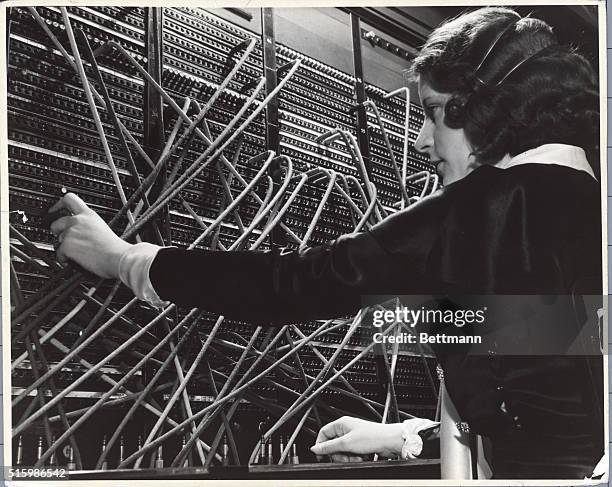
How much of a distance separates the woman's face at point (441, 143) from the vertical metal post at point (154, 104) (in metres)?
0.65

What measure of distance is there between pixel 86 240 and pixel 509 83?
1.07 metres

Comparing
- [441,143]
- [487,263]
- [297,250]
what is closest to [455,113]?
[441,143]

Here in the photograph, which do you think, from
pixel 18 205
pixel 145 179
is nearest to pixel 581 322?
pixel 145 179

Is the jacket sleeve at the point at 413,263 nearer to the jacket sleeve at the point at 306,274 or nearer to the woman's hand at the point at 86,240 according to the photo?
the jacket sleeve at the point at 306,274

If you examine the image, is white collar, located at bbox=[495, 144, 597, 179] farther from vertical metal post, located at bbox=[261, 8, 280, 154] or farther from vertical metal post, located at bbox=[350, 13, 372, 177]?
vertical metal post, located at bbox=[261, 8, 280, 154]

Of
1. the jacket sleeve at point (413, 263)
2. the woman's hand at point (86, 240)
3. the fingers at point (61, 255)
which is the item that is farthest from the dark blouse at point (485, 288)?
the fingers at point (61, 255)

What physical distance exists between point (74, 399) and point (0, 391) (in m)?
0.17

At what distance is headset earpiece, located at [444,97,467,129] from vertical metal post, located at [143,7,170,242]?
0.70 m

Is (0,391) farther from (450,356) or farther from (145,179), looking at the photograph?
(450,356)

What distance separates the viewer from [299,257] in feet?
5.88

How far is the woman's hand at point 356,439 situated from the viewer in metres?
1.79

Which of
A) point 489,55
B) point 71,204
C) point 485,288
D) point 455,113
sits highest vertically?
point 489,55

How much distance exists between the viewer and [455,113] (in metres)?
1.85

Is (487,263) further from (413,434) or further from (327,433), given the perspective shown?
(327,433)
